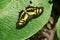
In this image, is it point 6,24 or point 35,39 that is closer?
point 6,24

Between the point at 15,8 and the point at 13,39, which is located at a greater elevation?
the point at 15,8

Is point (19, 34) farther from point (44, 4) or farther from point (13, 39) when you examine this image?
point (44, 4)

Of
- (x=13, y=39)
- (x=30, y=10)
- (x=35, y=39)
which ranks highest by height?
(x=30, y=10)

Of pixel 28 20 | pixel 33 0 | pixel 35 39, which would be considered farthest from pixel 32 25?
pixel 35 39
